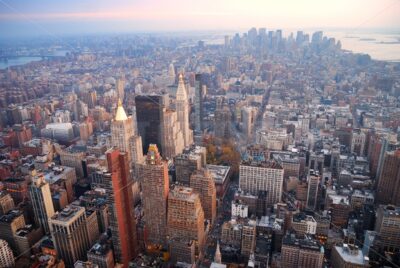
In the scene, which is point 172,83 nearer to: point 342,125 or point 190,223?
point 342,125

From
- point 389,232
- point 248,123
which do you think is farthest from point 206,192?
point 248,123

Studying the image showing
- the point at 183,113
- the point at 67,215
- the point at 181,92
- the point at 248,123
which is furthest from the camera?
the point at 248,123

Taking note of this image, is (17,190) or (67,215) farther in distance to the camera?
(17,190)

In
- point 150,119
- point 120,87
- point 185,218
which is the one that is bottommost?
point 185,218

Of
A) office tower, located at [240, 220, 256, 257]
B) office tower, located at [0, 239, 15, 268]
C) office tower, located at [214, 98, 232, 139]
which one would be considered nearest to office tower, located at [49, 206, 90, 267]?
office tower, located at [0, 239, 15, 268]

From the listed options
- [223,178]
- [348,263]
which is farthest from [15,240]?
[348,263]

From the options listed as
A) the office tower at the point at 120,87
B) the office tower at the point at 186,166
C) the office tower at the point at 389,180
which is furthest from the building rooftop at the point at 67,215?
the office tower at the point at 120,87

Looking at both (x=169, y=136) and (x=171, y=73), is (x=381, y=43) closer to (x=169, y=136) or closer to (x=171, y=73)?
(x=169, y=136)
